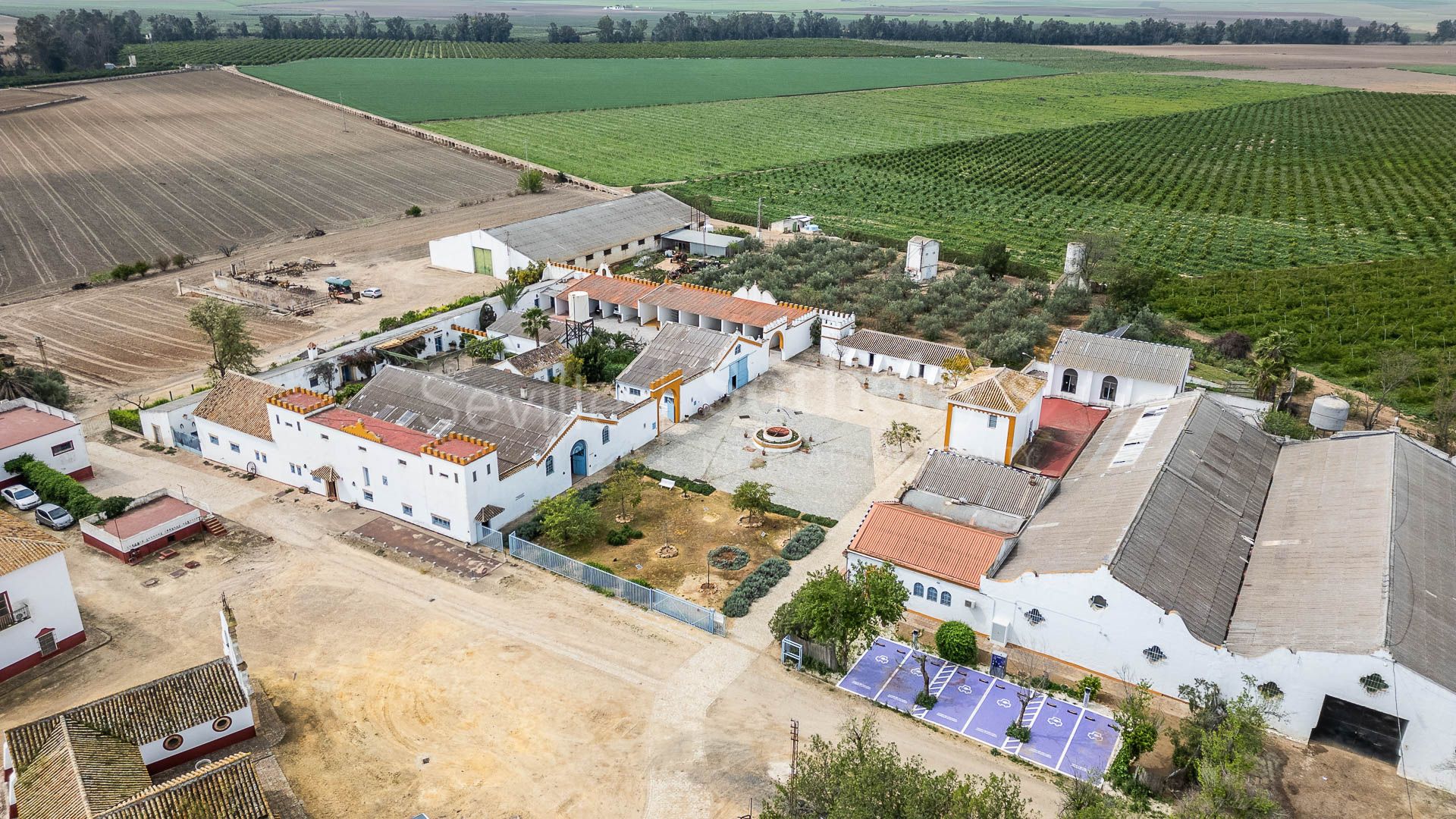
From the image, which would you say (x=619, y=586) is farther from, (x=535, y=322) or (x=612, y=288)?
(x=612, y=288)

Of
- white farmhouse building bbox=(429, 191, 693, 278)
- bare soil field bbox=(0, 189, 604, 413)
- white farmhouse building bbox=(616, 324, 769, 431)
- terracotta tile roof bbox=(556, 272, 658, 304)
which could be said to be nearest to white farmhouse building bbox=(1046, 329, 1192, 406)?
white farmhouse building bbox=(616, 324, 769, 431)

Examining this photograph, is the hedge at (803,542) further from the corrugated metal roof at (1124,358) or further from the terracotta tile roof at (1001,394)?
the corrugated metal roof at (1124,358)

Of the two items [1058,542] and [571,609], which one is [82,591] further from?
[1058,542]

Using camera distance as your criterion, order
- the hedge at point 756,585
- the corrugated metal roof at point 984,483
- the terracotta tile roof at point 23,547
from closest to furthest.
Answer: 1. the terracotta tile roof at point 23,547
2. the hedge at point 756,585
3. the corrugated metal roof at point 984,483

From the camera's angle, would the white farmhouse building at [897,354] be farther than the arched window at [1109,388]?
Yes

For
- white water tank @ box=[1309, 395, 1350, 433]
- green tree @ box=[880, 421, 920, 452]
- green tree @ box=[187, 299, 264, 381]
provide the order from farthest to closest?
1. green tree @ box=[187, 299, 264, 381]
2. white water tank @ box=[1309, 395, 1350, 433]
3. green tree @ box=[880, 421, 920, 452]

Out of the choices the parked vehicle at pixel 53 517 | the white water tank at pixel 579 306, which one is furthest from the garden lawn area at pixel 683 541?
the white water tank at pixel 579 306

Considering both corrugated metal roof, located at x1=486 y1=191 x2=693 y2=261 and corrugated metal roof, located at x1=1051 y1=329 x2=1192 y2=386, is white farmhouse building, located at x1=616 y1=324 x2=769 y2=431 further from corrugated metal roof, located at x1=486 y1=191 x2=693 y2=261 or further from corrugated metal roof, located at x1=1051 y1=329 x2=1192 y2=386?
corrugated metal roof, located at x1=486 y1=191 x2=693 y2=261
